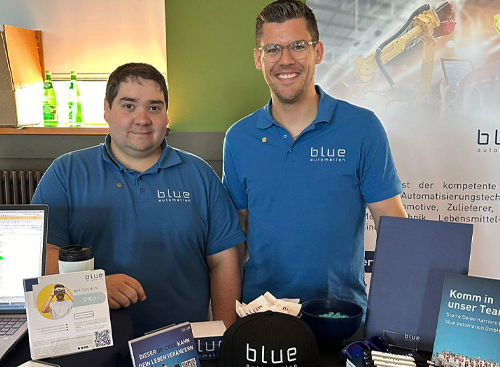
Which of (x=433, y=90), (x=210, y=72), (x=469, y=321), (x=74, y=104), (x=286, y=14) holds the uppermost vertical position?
(x=286, y=14)

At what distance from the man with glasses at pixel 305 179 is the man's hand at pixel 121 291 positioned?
0.61 meters

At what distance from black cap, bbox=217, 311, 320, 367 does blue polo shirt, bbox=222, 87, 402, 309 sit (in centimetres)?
69

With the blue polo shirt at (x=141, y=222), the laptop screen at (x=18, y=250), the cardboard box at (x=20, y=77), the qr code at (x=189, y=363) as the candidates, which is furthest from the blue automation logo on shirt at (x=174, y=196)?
the cardboard box at (x=20, y=77)

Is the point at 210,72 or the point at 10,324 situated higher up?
the point at 210,72

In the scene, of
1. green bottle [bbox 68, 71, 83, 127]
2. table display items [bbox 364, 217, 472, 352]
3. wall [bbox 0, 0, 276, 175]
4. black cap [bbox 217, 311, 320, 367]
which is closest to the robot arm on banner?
wall [bbox 0, 0, 276, 175]

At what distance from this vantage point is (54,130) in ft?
10.7

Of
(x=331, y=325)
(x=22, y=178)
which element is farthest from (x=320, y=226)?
(x=22, y=178)

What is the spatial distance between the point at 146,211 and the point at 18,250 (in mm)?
426

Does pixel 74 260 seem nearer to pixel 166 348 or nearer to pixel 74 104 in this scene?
pixel 166 348

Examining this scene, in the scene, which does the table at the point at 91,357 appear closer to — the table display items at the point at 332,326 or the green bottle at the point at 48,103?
the table display items at the point at 332,326

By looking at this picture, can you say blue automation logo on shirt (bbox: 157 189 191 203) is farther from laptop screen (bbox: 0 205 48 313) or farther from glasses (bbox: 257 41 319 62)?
glasses (bbox: 257 41 319 62)

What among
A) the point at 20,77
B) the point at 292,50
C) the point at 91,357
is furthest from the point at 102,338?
the point at 20,77

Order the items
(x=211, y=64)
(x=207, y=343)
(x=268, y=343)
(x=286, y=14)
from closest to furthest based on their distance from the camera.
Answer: (x=268, y=343) < (x=207, y=343) < (x=286, y=14) < (x=211, y=64)

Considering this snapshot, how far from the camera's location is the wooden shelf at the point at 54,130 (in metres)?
3.19
